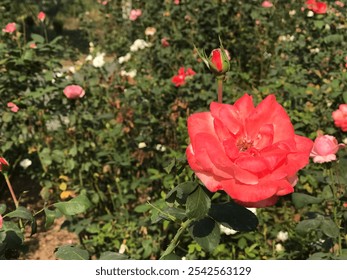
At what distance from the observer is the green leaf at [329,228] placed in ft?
4.41

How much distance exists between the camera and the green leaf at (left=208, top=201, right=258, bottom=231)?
2.61ft

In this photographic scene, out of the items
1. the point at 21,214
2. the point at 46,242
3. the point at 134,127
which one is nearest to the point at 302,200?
the point at 21,214

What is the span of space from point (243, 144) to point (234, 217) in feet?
0.49

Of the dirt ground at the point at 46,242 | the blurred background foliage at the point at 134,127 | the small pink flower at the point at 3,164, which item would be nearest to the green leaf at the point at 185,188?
the small pink flower at the point at 3,164

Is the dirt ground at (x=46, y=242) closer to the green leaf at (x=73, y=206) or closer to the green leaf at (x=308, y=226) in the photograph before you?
the green leaf at (x=308, y=226)

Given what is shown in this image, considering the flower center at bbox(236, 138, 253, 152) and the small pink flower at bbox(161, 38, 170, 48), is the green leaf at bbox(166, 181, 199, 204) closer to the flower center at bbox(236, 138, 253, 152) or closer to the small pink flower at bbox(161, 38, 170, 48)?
the flower center at bbox(236, 138, 253, 152)

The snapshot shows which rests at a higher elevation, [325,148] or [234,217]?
[234,217]

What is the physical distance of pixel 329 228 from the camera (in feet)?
4.46

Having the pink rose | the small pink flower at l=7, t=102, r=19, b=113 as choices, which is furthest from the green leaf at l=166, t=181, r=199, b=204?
the small pink flower at l=7, t=102, r=19, b=113

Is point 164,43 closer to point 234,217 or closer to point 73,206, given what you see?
point 73,206

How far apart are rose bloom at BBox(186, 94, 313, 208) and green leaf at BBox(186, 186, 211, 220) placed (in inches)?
1.8

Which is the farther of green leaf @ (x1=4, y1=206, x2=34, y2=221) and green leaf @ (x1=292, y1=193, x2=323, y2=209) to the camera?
green leaf @ (x1=292, y1=193, x2=323, y2=209)

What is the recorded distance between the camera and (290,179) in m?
0.73

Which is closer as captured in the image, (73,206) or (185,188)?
(185,188)
